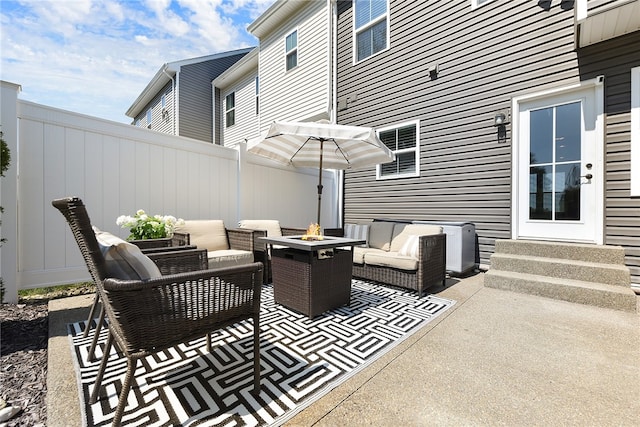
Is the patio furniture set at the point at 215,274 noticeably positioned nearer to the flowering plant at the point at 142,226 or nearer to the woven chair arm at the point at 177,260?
the woven chair arm at the point at 177,260

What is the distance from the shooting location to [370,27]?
20.0ft

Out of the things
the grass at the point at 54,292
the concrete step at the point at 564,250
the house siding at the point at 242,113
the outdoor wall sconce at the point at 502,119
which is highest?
the house siding at the point at 242,113

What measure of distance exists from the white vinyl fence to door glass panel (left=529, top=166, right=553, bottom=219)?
183 inches

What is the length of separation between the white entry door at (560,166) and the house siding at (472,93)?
0.40 ft

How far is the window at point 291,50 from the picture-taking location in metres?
7.41

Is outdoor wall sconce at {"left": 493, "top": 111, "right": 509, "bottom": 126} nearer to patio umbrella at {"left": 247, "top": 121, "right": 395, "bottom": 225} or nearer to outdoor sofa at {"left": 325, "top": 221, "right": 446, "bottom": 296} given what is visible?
patio umbrella at {"left": 247, "top": 121, "right": 395, "bottom": 225}

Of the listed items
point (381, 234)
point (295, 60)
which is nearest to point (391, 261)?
point (381, 234)

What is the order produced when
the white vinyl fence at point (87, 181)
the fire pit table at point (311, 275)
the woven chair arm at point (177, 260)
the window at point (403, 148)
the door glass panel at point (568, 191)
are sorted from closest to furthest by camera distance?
1. the woven chair arm at point (177, 260)
2. the fire pit table at point (311, 275)
3. the white vinyl fence at point (87, 181)
4. the door glass panel at point (568, 191)
5. the window at point (403, 148)

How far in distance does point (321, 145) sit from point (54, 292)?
3800 mm

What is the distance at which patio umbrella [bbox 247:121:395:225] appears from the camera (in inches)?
133

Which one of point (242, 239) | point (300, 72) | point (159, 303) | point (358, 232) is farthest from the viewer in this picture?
point (300, 72)

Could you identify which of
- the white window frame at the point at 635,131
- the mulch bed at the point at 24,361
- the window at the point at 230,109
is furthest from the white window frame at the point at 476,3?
the window at the point at 230,109

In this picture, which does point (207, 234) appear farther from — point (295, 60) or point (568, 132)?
point (295, 60)

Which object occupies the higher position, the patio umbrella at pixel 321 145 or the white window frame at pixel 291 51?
the white window frame at pixel 291 51
